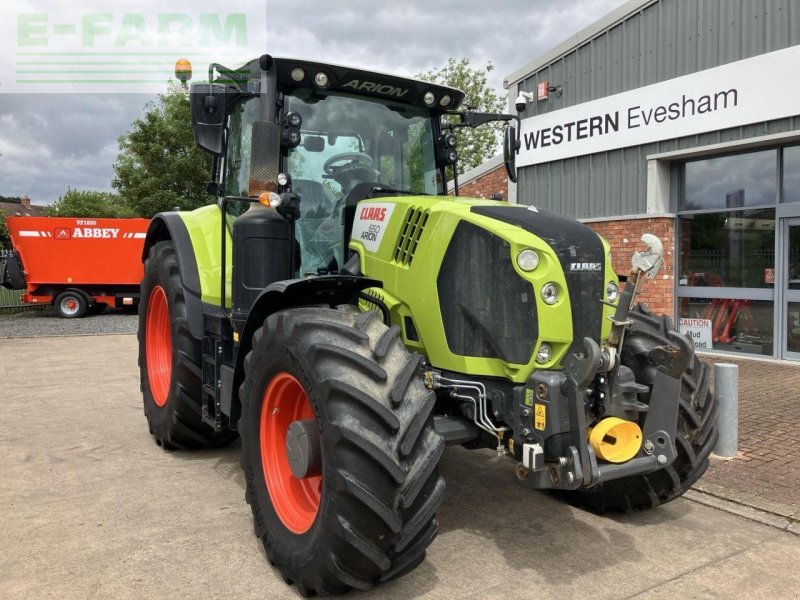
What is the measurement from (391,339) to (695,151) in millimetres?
8395

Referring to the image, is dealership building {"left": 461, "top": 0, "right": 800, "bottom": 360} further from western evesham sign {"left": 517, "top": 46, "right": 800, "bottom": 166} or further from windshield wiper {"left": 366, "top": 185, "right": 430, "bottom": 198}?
windshield wiper {"left": 366, "top": 185, "right": 430, "bottom": 198}

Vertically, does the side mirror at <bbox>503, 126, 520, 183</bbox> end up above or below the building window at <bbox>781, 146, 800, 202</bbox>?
below

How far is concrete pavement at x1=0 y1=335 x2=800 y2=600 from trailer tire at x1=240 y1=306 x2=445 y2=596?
0.32 metres

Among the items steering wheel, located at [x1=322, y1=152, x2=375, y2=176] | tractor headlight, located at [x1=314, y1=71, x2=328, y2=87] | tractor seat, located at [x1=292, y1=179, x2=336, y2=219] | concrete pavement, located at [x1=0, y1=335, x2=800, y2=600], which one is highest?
tractor headlight, located at [x1=314, y1=71, x2=328, y2=87]

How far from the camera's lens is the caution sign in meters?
2.86

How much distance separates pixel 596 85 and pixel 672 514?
28.9ft

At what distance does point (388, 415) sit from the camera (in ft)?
8.57

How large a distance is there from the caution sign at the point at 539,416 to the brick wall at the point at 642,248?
26.3 ft

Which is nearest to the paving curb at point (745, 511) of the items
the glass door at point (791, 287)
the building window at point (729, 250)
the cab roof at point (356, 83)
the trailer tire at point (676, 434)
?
the trailer tire at point (676, 434)

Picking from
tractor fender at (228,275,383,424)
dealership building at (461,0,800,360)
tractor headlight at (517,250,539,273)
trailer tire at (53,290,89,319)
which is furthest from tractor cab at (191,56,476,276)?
trailer tire at (53,290,89,319)

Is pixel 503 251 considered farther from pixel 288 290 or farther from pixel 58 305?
pixel 58 305

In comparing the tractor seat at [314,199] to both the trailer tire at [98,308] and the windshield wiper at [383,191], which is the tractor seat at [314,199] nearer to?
the windshield wiper at [383,191]

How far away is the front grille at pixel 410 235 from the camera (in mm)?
3430

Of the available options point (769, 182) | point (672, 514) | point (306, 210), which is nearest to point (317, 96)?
point (306, 210)
